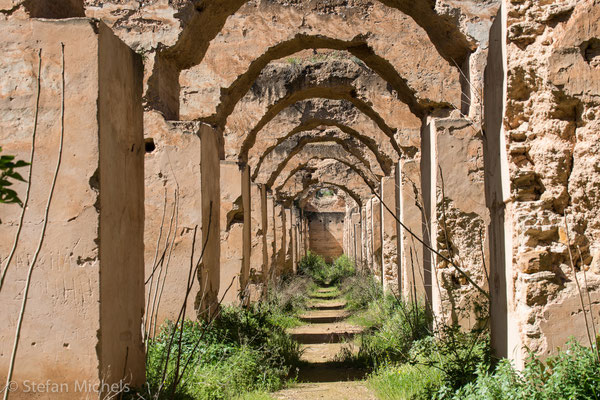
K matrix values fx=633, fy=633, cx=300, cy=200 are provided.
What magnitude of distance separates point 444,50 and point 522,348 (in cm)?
385

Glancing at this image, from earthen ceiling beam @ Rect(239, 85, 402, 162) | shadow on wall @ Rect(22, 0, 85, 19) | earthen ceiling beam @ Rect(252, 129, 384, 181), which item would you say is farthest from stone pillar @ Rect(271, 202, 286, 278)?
shadow on wall @ Rect(22, 0, 85, 19)

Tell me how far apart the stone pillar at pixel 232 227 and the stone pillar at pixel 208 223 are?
1.68 metres

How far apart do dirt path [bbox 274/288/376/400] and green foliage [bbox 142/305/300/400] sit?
258 millimetres

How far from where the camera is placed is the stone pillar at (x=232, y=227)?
8.80m

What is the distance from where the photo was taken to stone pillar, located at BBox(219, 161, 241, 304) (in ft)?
28.9

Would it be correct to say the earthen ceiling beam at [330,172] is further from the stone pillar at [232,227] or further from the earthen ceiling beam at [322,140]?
the stone pillar at [232,227]

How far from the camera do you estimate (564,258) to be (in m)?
3.41

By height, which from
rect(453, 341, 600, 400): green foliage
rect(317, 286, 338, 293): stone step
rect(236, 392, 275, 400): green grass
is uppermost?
rect(453, 341, 600, 400): green foliage

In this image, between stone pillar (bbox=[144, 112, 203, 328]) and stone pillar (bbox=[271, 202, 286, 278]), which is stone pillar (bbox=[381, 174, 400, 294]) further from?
stone pillar (bbox=[144, 112, 203, 328])

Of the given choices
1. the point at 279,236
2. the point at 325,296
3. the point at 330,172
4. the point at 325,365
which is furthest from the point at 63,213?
the point at 325,296

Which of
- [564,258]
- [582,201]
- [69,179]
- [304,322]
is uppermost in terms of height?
[69,179]

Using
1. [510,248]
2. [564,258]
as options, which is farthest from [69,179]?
[564,258]

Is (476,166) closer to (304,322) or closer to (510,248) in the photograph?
(510,248)

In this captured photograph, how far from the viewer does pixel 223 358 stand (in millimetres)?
5969
